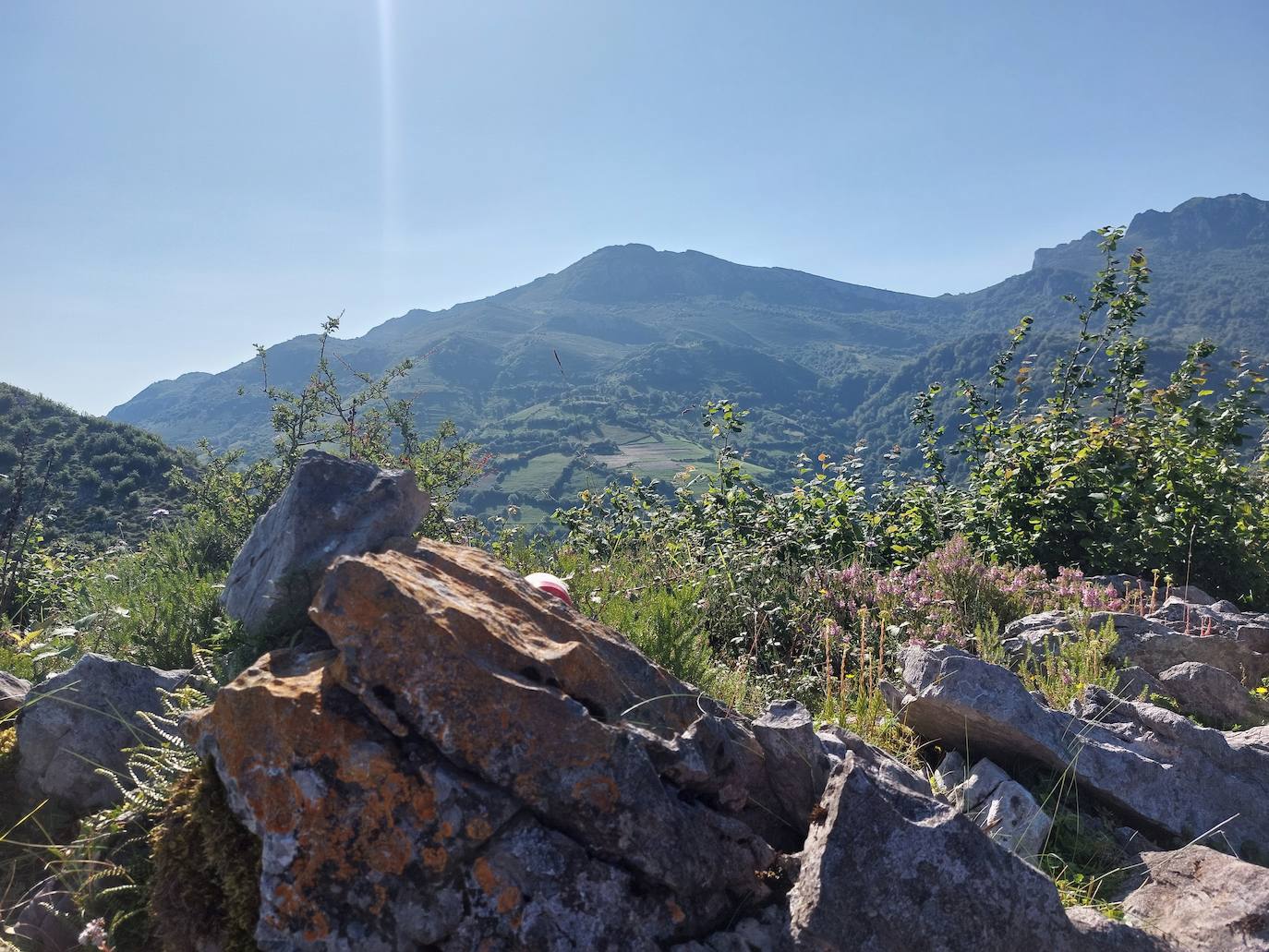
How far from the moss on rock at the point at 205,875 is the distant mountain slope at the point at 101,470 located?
56.6 feet

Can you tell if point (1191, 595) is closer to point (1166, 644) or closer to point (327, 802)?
point (1166, 644)

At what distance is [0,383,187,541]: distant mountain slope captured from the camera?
20203mm

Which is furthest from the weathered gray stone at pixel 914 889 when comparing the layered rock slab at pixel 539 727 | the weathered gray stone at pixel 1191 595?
the weathered gray stone at pixel 1191 595

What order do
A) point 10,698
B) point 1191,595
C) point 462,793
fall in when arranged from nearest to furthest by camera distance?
1. point 462,793
2. point 10,698
3. point 1191,595

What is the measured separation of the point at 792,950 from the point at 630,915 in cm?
60

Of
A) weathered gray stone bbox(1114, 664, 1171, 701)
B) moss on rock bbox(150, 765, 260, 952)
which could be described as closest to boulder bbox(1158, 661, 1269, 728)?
weathered gray stone bbox(1114, 664, 1171, 701)

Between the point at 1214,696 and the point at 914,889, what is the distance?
4001 mm

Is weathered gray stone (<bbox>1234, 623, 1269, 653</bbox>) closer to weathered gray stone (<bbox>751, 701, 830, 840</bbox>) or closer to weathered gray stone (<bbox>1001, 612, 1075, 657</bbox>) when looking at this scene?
weathered gray stone (<bbox>1001, 612, 1075, 657</bbox>)

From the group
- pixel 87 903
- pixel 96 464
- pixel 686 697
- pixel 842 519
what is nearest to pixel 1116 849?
pixel 686 697

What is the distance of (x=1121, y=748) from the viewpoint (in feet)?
13.1

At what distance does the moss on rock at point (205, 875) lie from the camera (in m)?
2.63

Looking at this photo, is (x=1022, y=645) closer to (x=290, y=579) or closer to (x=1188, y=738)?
(x=1188, y=738)

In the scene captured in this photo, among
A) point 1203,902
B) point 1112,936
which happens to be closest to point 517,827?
point 1112,936

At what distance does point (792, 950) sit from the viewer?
8.54 feet
